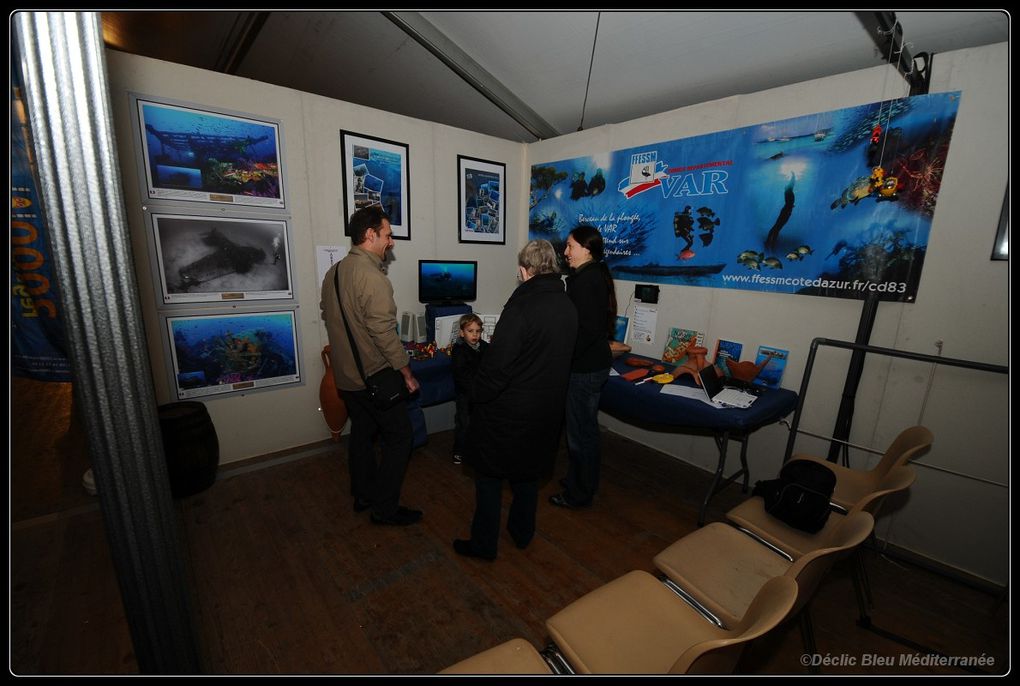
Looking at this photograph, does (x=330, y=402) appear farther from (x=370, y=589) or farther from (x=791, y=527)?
(x=791, y=527)

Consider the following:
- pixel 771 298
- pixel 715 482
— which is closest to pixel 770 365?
pixel 771 298

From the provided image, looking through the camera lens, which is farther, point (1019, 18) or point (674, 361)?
point (674, 361)

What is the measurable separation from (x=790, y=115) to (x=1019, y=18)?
1051 mm

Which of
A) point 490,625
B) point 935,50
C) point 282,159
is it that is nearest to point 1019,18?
point 935,50

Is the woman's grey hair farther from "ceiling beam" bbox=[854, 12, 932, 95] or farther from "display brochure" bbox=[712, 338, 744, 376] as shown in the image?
"ceiling beam" bbox=[854, 12, 932, 95]

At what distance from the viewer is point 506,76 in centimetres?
327

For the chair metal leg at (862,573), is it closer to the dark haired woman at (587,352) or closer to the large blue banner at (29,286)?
the dark haired woman at (587,352)

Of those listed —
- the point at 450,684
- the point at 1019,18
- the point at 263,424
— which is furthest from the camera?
the point at 263,424

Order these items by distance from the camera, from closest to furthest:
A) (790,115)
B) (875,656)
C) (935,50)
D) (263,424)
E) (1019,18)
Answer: (1019,18) < (875,656) < (935,50) < (790,115) < (263,424)

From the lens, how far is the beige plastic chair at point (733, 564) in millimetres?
1294

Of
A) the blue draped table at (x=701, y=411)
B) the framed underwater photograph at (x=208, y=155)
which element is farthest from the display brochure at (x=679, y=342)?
the framed underwater photograph at (x=208, y=155)

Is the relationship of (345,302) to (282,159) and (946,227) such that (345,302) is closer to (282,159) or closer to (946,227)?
(282,159)

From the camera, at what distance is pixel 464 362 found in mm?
2803

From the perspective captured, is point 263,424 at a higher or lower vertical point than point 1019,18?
lower
